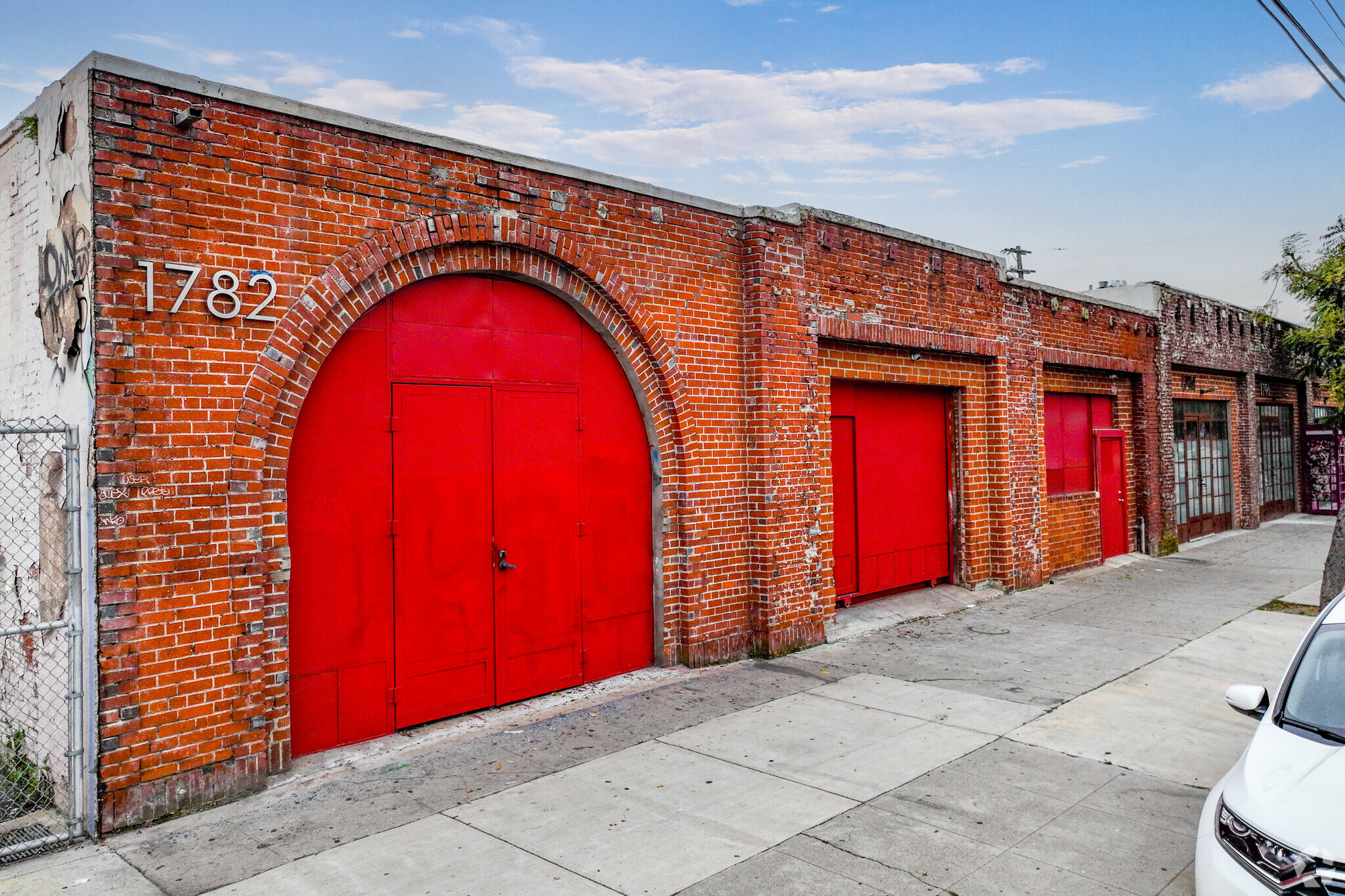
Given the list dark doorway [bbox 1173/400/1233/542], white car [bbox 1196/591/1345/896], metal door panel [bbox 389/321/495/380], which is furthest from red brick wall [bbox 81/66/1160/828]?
dark doorway [bbox 1173/400/1233/542]

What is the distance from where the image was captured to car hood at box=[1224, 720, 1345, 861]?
318 centimetres

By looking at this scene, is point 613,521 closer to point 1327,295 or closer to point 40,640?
point 40,640

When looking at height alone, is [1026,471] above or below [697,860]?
above

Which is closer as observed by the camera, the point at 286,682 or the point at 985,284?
→ the point at 286,682

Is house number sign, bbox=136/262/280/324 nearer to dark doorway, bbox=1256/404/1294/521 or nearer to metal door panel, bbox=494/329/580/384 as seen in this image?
metal door panel, bbox=494/329/580/384

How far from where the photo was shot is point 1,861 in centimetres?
457

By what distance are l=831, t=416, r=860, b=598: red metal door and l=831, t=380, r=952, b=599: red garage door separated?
1 cm

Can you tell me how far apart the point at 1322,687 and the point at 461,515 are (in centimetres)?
553

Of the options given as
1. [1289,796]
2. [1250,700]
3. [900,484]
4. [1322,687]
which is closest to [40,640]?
[1289,796]

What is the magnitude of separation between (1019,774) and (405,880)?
3.84m

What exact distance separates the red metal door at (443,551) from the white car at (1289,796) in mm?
5011

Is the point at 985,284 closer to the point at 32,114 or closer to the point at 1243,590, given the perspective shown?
the point at 1243,590

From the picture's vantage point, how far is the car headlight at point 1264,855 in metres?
3.14

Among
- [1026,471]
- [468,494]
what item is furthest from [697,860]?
[1026,471]
